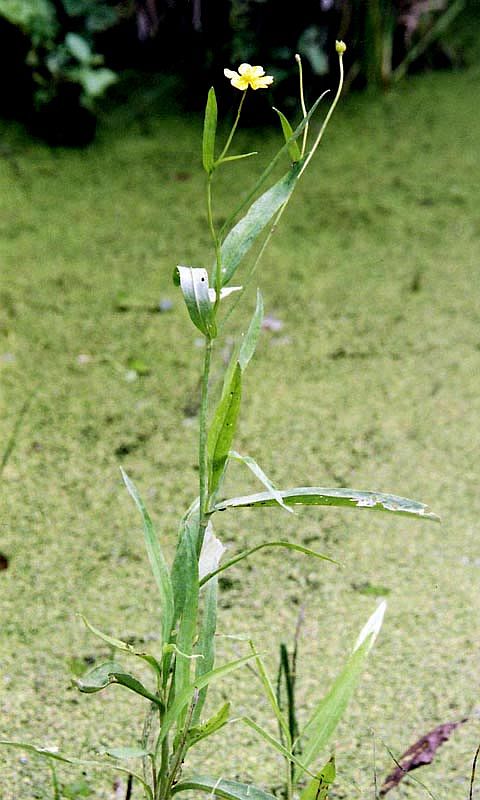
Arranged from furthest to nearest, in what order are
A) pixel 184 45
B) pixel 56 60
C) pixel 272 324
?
pixel 184 45, pixel 56 60, pixel 272 324

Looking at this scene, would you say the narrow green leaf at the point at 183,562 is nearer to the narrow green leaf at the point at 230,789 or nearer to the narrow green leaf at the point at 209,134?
the narrow green leaf at the point at 230,789

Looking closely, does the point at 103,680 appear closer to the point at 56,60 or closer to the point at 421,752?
the point at 421,752

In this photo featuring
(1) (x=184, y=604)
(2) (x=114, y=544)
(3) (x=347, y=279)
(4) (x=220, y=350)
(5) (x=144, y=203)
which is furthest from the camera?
(5) (x=144, y=203)

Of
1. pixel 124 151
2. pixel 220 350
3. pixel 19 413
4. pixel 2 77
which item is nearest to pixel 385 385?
pixel 220 350

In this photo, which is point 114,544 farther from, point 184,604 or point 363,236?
point 363,236

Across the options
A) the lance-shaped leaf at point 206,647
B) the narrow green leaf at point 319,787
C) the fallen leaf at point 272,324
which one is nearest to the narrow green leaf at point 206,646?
the lance-shaped leaf at point 206,647

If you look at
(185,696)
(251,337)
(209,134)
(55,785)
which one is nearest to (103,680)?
(185,696)

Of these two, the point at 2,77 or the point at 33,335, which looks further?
the point at 2,77
